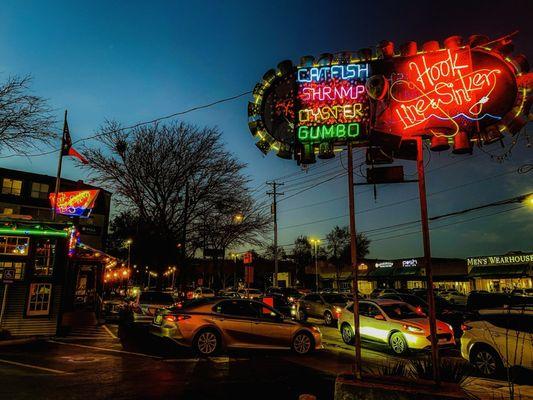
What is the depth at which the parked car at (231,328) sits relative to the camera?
35.8ft

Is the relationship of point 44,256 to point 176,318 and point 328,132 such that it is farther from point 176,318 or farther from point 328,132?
point 328,132

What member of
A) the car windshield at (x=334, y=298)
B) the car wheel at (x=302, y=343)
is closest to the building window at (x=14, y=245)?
the car wheel at (x=302, y=343)

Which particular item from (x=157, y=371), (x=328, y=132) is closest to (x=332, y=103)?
(x=328, y=132)

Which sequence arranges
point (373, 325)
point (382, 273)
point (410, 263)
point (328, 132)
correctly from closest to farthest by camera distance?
point (328, 132) → point (373, 325) → point (410, 263) → point (382, 273)

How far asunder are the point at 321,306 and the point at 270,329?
11.1 m

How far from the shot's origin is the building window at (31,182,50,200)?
4466 centimetres

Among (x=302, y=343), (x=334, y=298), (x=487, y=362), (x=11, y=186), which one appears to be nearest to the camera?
A: (x=487, y=362)

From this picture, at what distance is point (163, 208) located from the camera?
2398 centimetres

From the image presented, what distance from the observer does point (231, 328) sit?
1121cm

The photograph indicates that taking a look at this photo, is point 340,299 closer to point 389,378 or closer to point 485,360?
point 485,360

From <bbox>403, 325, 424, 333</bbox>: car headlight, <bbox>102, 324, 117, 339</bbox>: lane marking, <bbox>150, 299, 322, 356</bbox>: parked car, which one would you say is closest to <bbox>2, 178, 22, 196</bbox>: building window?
<bbox>102, 324, 117, 339</bbox>: lane marking

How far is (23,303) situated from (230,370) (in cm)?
893

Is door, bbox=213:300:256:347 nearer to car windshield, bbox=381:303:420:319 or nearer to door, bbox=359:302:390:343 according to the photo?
door, bbox=359:302:390:343

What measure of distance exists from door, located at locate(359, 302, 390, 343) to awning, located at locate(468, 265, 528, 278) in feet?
91.7
